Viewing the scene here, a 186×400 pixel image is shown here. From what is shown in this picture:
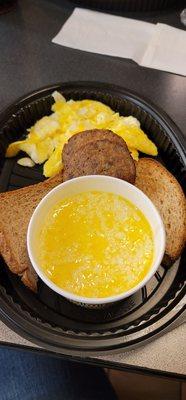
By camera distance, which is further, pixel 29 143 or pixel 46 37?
pixel 46 37

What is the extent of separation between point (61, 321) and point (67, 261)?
131 millimetres

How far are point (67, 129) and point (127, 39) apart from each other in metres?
0.46

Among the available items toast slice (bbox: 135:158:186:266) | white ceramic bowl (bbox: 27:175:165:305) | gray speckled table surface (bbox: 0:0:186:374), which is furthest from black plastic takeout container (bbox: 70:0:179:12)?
white ceramic bowl (bbox: 27:175:165:305)

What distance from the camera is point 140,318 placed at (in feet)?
2.43

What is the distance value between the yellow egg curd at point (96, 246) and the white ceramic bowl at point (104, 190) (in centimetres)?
1

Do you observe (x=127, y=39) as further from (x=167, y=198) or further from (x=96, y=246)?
(x=96, y=246)

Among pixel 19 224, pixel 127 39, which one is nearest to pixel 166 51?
pixel 127 39

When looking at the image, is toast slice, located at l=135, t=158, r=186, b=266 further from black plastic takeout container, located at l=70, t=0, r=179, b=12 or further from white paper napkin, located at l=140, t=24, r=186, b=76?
black plastic takeout container, located at l=70, t=0, r=179, b=12

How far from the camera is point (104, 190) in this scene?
78 cm

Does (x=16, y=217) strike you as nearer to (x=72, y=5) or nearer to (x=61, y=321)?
(x=61, y=321)

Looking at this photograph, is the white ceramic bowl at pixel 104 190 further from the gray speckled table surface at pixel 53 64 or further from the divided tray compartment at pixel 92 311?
the gray speckled table surface at pixel 53 64

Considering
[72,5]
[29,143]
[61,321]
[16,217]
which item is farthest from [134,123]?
[72,5]

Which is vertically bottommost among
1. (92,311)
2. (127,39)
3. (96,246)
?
(92,311)

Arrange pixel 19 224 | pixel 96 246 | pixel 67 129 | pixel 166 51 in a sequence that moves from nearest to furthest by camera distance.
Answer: pixel 96 246, pixel 19 224, pixel 67 129, pixel 166 51
